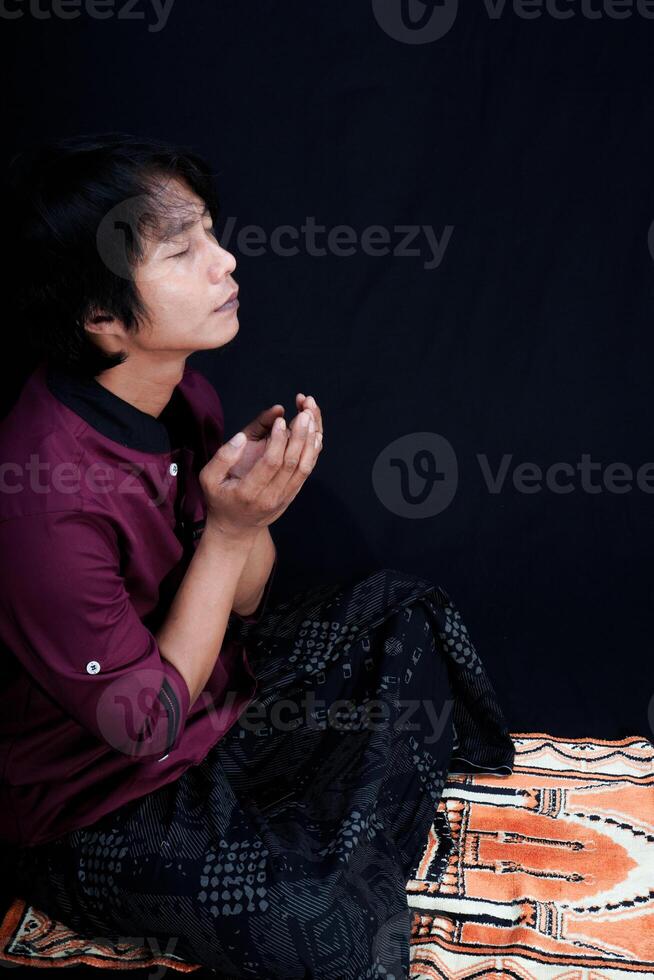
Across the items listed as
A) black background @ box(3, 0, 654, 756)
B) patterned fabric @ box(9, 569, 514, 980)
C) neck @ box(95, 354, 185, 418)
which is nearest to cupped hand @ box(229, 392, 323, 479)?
neck @ box(95, 354, 185, 418)

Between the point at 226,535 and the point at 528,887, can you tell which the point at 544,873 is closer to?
the point at 528,887

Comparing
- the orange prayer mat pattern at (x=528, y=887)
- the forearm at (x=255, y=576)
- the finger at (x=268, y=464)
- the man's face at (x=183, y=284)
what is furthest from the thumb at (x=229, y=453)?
the orange prayer mat pattern at (x=528, y=887)

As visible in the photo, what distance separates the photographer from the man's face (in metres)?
1.17

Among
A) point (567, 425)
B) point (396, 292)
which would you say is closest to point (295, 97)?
point (396, 292)

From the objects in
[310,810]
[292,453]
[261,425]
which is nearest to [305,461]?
[292,453]

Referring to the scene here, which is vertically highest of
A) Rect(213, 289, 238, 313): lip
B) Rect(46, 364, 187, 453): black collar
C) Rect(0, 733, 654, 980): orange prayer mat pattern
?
Rect(213, 289, 238, 313): lip

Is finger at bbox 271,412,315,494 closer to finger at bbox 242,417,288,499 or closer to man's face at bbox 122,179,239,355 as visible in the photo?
finger at bbox 242,417,288,499

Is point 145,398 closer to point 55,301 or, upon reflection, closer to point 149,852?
point 55,301

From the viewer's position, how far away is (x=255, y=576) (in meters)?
1.46

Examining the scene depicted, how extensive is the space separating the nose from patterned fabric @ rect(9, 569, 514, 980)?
0.48 meters

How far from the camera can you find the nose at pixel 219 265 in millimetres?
1197

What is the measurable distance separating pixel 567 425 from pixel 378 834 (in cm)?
79

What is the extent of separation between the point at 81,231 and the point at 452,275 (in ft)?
2.54

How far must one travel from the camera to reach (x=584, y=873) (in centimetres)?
140
